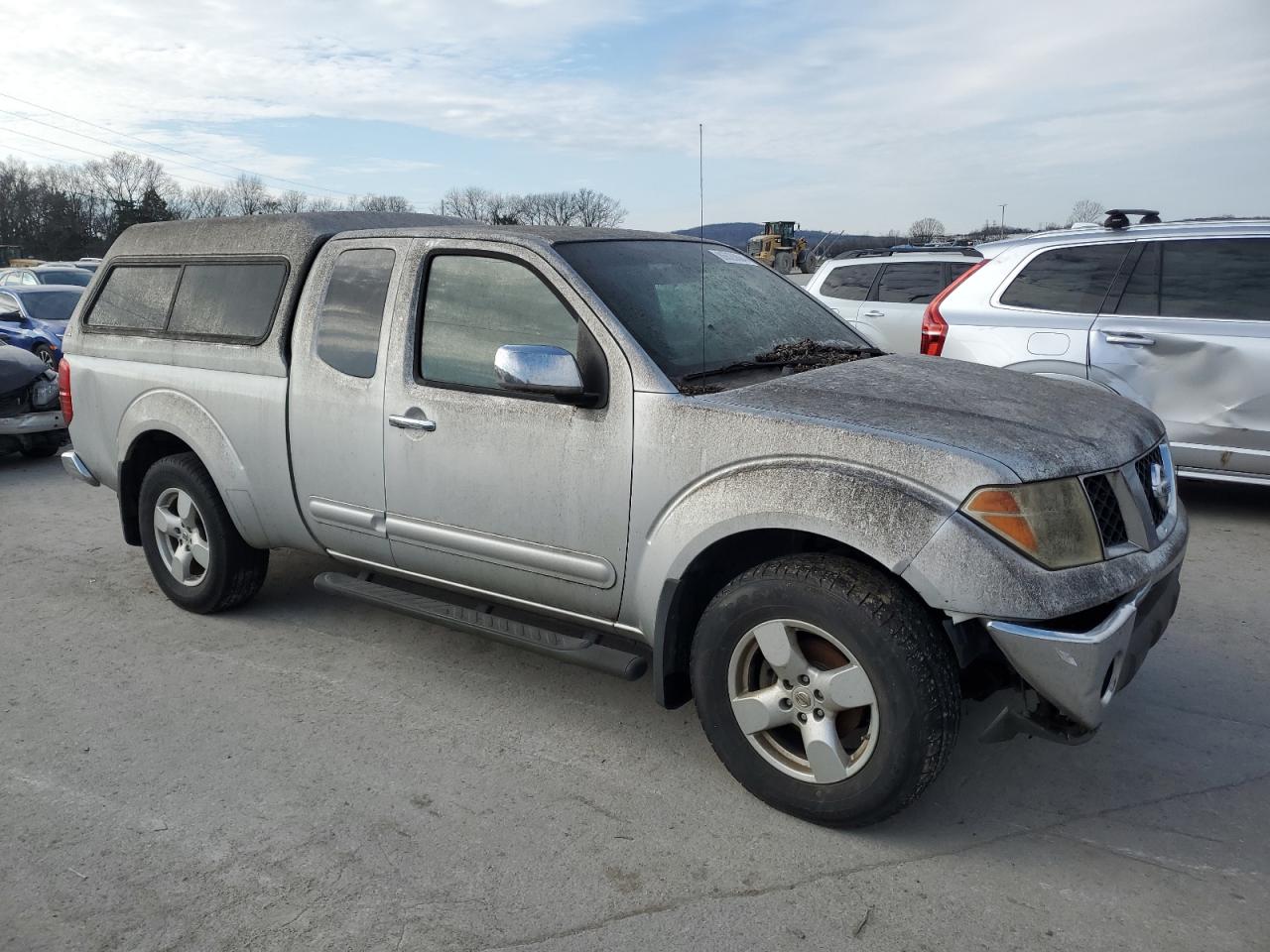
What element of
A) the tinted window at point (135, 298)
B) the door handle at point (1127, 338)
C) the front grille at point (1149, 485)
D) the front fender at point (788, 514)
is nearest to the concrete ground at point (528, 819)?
the front fender at point (788, 514)

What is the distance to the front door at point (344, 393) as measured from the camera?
395cm

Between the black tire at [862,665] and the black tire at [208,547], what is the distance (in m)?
2.65

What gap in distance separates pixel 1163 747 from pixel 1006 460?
1.52m

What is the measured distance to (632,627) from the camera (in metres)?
3.43

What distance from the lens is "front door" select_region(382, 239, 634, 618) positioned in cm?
335

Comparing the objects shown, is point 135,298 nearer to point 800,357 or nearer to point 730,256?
point 730,256

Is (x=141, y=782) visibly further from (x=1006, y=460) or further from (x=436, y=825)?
(x=1006, y=460)

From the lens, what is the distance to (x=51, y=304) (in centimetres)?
1457

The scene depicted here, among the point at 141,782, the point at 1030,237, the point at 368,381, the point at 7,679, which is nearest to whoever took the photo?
the point at 141,782

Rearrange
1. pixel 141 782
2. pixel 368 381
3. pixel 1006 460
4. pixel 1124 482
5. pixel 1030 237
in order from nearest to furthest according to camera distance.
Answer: pixel 1006 460
pixel 1124 482
pixel 141 782
pixel 368 381
pixel 1030 237

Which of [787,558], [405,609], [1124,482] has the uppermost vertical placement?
[1124,482]

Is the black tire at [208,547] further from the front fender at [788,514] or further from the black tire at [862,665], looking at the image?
the black tire at [862,665]

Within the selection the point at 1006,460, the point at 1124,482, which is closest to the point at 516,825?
the point at 1006,460

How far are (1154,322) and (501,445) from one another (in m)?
4.63
